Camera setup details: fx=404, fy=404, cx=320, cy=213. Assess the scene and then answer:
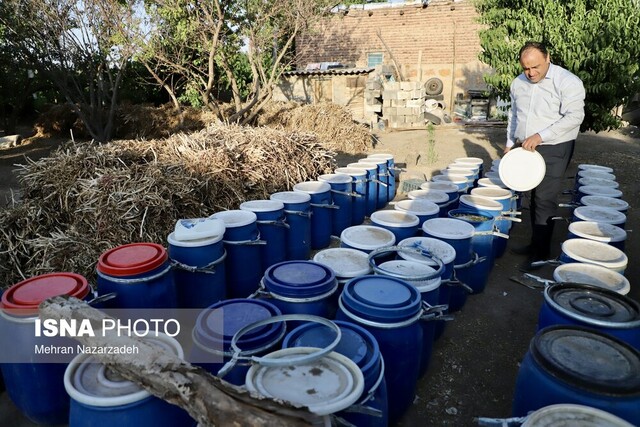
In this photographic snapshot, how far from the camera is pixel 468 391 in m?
2.56

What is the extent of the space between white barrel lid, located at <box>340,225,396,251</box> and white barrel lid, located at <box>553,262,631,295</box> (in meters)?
1.10

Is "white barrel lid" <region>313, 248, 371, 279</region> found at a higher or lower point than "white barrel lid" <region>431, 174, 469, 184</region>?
lower

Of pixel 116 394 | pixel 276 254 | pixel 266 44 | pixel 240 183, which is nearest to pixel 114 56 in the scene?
pixel 266 44

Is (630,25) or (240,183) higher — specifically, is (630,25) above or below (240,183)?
above

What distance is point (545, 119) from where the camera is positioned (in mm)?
3826

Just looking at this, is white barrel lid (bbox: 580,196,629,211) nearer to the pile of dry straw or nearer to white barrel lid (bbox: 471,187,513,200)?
white barrel lid (bbox: 471,187,513,200)

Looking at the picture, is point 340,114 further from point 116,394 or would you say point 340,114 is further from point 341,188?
point 116,394

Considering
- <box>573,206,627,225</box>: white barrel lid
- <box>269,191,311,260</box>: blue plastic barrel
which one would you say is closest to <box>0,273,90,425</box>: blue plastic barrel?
<box>269,191,311,260</box>: blue plastic barrel

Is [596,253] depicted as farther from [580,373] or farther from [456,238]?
[580,373]

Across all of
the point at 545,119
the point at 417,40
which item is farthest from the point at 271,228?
the point at 417,40

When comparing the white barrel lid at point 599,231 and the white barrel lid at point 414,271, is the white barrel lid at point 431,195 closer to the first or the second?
the white barrel lid at point 599,231

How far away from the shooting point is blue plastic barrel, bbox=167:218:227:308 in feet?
8.91

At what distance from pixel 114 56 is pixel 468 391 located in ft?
32.2

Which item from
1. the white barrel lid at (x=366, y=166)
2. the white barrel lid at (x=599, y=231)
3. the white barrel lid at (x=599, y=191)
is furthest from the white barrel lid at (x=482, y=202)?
the white barrel lid at (x=366, y=166)
